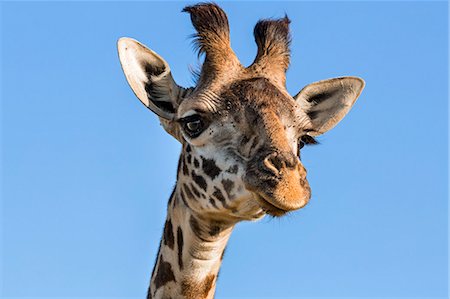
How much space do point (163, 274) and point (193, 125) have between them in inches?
53.1

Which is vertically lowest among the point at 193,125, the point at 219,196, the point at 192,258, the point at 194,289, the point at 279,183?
the point at 194,289

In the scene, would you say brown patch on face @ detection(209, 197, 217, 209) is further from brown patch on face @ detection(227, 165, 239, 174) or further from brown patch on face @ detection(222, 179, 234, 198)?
brown patch on face @ detection(227, 165, 239, 174)

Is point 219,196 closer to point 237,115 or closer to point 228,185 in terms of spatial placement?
point 228,185

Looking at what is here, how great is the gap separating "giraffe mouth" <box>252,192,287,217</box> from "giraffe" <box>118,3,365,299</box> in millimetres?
12

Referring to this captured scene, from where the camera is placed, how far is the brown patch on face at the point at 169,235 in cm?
873

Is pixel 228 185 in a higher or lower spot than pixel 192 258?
higher

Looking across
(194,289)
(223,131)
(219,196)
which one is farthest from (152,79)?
(194,289)

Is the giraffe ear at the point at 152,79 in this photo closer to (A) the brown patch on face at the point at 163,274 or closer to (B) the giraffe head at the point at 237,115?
(B) the giraffe head at the point at 237,115

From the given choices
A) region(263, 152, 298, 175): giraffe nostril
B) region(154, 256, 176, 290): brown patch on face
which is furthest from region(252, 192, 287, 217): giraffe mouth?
region(154, 256, 176, 290): brown patch on face

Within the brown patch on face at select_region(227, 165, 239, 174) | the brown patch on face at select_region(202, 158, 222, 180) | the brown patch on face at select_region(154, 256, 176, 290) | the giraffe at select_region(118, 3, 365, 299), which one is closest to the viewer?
the giraffe at select_region(118, 3, 365, 299)

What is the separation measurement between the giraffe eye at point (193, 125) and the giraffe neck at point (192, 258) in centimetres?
65

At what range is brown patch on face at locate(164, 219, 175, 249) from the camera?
8.73m

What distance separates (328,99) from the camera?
9516mm

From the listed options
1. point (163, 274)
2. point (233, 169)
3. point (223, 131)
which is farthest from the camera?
point (163, 274)
